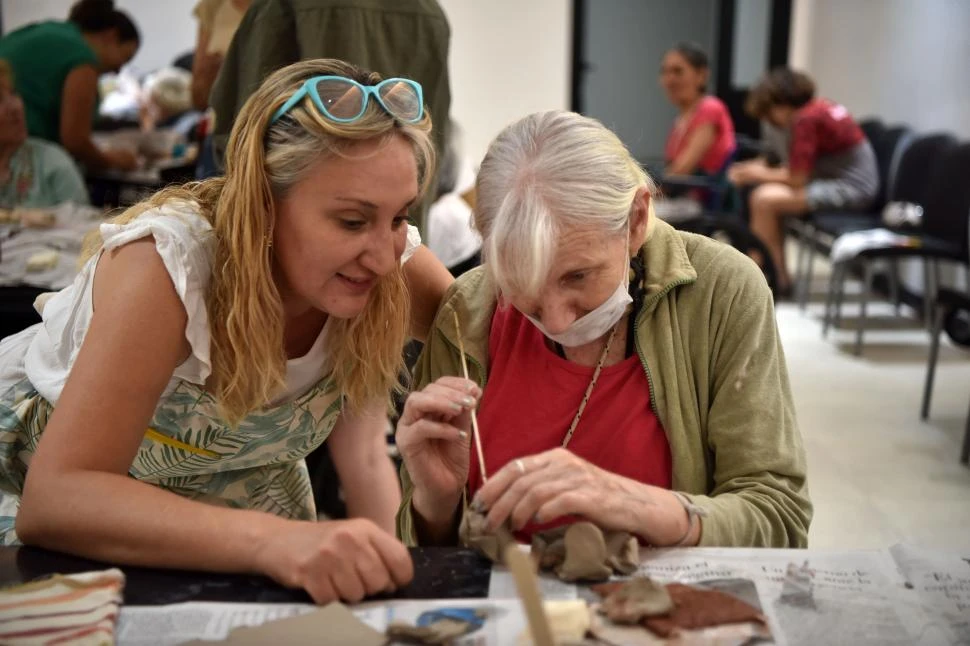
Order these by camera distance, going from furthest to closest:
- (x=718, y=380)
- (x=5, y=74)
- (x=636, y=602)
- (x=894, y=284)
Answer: (x=894, y=284)
(x=5, y=74)
(x=718, y=380)
(x=636, y=602)

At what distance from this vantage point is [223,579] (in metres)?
1.10

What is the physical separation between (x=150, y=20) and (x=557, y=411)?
816 cm

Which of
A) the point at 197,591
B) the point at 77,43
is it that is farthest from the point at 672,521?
the point at 77,43

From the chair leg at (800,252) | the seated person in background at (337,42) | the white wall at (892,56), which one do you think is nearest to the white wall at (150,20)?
the white wall at (892,56)

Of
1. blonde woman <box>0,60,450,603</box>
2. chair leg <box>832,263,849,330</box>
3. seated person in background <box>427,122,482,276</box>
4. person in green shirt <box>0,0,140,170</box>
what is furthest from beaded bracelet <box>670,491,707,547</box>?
chair leg <box>832,263,849,330</box>

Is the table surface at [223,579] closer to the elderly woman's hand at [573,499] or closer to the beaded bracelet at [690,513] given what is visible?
the elderly woman's hand at [573,499]

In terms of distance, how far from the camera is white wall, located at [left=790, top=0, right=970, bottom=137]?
18.4ft

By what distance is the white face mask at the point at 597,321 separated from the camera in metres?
1.41

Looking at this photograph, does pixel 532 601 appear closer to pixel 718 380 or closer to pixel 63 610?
pixel 63 610

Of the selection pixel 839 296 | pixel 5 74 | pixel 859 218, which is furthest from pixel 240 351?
pixel 859 218

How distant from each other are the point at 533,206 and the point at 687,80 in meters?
5.03

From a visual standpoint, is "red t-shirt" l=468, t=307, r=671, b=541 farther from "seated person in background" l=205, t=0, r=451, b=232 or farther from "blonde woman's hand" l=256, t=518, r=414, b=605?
"seated person in background" l=205, t=0, r=451, b=232

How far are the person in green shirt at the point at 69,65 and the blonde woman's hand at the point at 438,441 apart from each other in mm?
3533

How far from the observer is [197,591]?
3.53 ft
